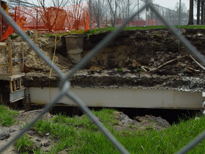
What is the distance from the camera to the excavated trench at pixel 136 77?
760 centimetres

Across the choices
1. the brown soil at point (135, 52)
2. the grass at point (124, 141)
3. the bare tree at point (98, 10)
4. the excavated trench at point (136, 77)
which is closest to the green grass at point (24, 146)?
the grass at point (124, 141)

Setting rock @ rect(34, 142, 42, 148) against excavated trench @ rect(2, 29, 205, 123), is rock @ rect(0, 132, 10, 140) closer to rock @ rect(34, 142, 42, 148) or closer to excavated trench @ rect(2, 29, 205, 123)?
rock @ rect(34, 142, 42, 148)

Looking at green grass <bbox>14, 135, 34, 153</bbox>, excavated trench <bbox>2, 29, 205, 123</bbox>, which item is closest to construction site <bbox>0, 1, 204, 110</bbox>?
excavated trench <bbox>2, 29, 205, 123</bbox>

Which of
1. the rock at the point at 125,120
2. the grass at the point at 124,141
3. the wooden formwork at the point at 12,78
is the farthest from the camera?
the wooden formwork at the point at 12,78

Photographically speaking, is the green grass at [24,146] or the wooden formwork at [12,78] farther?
the wooden formwork at [12,78]

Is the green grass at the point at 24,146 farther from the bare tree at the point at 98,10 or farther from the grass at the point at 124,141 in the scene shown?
the bare tree at the point at 98,10

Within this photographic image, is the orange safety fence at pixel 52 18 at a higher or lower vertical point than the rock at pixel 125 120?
higher

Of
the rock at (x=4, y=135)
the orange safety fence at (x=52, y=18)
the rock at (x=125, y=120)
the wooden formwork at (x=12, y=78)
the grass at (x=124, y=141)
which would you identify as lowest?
the rock at (x=125, y=120)

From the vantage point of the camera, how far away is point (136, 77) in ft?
26.0

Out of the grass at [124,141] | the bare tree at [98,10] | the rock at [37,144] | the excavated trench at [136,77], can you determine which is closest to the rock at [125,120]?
the grass at [124,141]

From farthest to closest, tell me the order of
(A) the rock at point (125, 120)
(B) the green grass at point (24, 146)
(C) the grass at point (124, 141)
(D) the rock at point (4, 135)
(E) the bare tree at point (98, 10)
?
(E) the bare tree at point (98, 10) < (A) the rock at point (125, 120) < (D) the rock at point (4, 135) < (B) the green grass at point (24, 146) < (C) the grass at point (124, 141)

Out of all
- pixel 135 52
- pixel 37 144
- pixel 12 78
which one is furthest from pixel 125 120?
pixel 135 52

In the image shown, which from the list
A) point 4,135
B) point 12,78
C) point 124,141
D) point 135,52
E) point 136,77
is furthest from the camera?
point 135,52

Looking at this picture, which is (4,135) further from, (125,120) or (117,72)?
(117,72)
